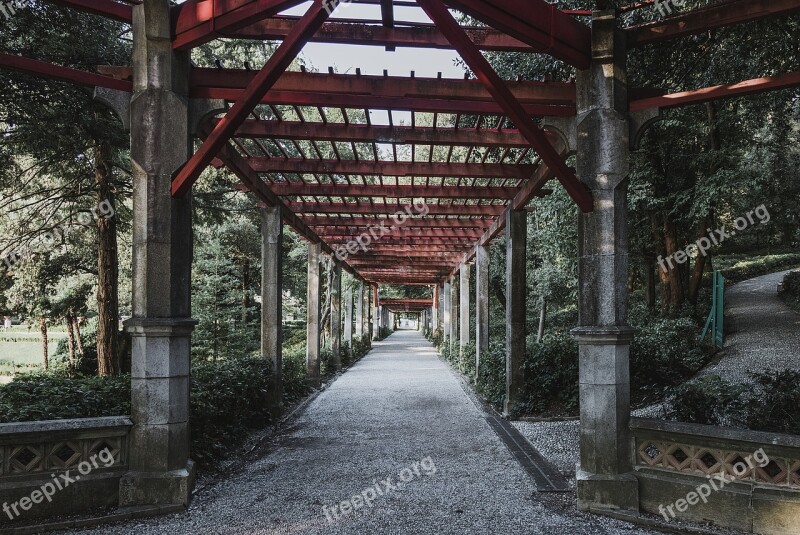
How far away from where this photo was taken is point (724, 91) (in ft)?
15.9

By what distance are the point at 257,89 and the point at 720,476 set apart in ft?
16.2

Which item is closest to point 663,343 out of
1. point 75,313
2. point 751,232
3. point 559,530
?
point 559,530

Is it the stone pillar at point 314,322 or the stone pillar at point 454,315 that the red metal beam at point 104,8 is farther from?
the stone pillar at point 454,315

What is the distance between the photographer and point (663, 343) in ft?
34.4

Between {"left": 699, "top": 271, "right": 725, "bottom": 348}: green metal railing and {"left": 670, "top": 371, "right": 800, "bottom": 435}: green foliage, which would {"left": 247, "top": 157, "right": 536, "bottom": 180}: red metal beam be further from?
{"left": 699, "top": 271, "right": 725, "bottom": 348}: green metal railing

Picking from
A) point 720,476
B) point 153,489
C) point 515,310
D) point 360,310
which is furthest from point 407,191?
point 360,310

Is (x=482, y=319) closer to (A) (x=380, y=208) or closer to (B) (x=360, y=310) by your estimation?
(A) (x=380, y=208)

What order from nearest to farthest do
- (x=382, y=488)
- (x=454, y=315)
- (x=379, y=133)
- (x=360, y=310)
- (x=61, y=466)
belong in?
(x=61, y=466) → (x=382, y=488) → (x=379, y=133) → (x=454, y=315) → (x=360, y=310)

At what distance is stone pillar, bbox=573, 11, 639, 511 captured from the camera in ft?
16.3

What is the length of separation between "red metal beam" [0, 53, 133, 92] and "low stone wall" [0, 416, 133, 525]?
295 centimetres

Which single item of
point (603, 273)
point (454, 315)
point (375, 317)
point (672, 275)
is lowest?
point (375, 317)

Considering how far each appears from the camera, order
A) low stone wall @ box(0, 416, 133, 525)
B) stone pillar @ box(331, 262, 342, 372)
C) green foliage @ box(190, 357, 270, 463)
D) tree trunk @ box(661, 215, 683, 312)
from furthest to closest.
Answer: stone pillar @ box(331, 262, 342, 372) < tree trunk @ box(661, 215, 683, 312) < green foliage @ box(190, 357, 270, 463) < low stone wall @ box(0, 416, 133, 525)

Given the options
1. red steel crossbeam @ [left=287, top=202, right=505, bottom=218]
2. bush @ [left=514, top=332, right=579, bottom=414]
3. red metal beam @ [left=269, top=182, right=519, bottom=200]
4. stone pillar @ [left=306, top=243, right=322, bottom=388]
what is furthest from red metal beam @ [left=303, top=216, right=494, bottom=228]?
bush @ [left=514, top=332, right=579, bottom=414]

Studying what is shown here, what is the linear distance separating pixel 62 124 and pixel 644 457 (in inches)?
349
